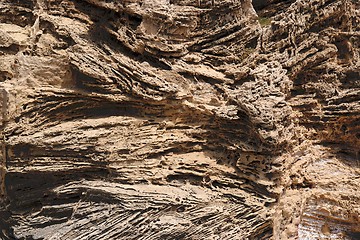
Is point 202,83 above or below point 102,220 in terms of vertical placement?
above

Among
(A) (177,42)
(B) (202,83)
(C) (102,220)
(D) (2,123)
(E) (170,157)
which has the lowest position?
(C) (102,220)

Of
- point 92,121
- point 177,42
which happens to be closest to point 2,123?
point 92,121

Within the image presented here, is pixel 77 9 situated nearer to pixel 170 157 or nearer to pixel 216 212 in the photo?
pixel 170 157

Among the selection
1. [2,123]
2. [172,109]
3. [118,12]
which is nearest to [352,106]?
[172,109]

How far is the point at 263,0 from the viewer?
12234 millimetres

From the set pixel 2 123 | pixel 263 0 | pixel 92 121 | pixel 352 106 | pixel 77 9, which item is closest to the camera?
pixel 2 123

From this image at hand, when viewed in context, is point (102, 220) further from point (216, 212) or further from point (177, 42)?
point (177, 42)

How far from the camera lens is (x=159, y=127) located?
9.46 m

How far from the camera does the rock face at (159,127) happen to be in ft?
28.4

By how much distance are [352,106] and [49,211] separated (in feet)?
28.3

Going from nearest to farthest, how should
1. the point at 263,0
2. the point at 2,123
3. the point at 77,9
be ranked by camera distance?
the point at 2,123 < the point at 77,9 < the point at 263,0

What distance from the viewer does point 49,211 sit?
29.1 ft

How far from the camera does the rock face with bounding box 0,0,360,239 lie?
866 cm

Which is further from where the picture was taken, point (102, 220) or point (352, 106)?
point (352, 106)
